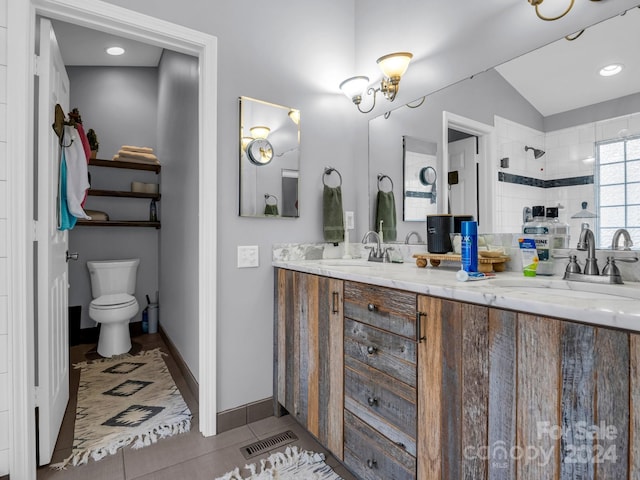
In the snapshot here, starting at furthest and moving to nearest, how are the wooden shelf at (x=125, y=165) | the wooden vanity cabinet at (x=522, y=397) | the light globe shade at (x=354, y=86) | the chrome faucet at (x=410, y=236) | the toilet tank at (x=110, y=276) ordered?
the wooden shelf at (x=125, y=165) < the toilet tank at (x=110, y=276) < the light globe shade at (x=354, y=86) < the chrome faucet at (x=410, y=236) < the wooden vanity cabinet at (x=522, y=397)

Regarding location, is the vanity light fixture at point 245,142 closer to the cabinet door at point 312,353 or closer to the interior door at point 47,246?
the cabinet door at point 312,353

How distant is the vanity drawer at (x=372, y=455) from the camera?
1.19 meters

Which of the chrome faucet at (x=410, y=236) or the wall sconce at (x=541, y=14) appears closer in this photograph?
the wall sconce at (x=541, y=14)

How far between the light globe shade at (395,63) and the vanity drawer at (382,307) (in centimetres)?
128

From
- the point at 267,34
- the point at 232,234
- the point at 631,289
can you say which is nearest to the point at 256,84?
the point at 267,34

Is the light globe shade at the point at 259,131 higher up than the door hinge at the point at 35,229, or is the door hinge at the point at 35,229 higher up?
the light globe shade at the point at 259,131

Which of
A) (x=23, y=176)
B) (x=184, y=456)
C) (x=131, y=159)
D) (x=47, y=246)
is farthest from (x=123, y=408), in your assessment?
(x=131, y=159)

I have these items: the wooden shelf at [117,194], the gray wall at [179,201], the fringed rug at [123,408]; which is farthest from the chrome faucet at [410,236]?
the wooden shelf at [117,194]

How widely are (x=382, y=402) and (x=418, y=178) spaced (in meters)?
1.27

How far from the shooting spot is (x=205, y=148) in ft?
6.12

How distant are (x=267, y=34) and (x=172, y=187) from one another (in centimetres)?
167

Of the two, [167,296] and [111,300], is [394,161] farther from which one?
[111,300]

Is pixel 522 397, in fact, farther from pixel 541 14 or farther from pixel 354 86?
pixel 354 86

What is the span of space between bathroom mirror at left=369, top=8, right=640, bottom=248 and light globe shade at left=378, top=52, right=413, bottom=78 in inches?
8.8
